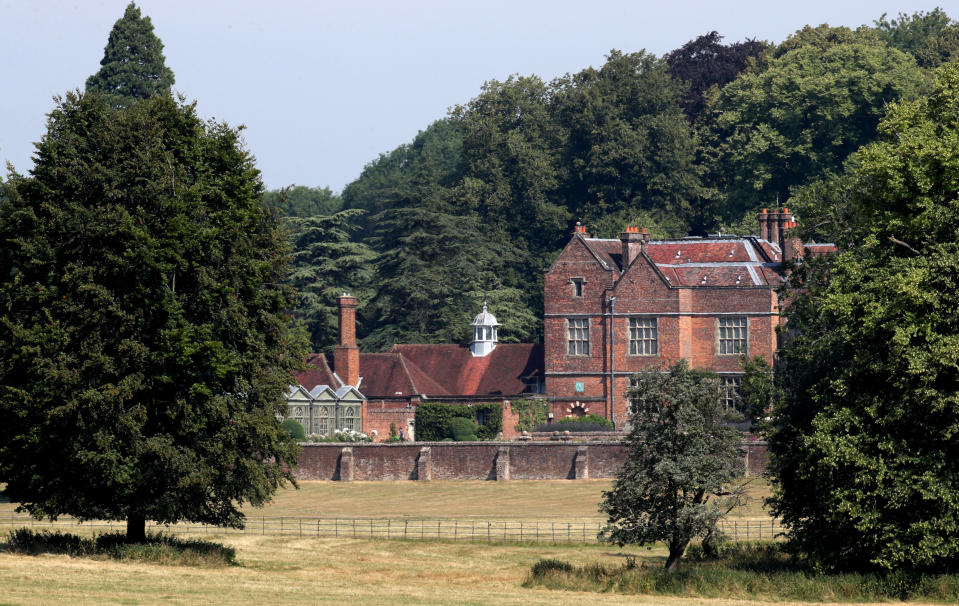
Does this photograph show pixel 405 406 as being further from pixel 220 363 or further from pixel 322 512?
pixel 220 363

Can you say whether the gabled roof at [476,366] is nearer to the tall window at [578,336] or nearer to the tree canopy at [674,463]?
the tall window at [578,336]

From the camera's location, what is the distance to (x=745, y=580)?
34906 millimetres

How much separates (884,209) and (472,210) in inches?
2695

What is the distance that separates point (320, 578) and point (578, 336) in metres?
40.9

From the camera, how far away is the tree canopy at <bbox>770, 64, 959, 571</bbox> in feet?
102

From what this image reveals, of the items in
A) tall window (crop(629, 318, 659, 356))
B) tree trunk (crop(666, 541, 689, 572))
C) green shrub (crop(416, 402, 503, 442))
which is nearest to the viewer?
tree trunk (crop(666, 541, 689, 572))

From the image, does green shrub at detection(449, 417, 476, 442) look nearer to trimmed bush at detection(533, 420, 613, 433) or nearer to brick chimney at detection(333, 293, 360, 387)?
trimmed bush at detection(533, 420, 613, 433)

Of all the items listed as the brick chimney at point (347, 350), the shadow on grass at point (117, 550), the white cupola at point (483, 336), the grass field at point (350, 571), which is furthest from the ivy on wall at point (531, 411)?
the shadow on grass at point (117, 550)

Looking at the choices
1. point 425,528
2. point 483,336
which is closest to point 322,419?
point 483,336

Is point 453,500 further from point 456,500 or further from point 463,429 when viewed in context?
point 463,429

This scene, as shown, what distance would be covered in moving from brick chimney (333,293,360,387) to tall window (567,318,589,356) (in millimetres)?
11665

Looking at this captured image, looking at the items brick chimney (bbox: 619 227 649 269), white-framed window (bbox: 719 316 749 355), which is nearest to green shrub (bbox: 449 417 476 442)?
brick chimney (bbox: 619 227 649 269)

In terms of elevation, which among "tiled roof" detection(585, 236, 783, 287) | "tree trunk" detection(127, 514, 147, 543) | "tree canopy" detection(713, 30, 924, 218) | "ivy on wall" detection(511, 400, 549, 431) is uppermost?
"tree canopy" detection(713, 30, 924, 218)

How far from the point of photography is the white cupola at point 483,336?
82.8 m
